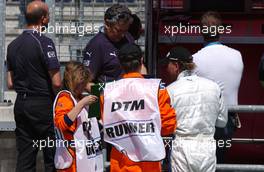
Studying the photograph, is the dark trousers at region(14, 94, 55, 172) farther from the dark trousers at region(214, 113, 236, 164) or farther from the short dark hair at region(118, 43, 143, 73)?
the dark trousers at region(214, 113, 236, 164)

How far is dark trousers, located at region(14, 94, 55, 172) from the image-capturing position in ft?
20.0

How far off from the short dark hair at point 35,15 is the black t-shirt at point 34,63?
9 centimetres

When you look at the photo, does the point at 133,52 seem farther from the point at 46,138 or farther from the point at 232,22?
the point at 232,22

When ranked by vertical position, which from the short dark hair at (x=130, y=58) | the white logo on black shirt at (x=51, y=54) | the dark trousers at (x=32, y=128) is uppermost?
the short dark hair at (x=130, y=58)

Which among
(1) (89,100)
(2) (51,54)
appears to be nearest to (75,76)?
(1) (89,100)

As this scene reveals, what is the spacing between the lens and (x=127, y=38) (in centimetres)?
630

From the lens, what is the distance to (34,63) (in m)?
6.06

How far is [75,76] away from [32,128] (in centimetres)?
79

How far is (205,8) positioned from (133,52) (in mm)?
3128

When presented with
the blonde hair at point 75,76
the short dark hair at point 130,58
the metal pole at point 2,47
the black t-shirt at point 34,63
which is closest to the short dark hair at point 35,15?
the black t-shirt at point 34,63

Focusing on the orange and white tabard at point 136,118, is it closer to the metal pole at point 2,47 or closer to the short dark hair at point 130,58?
the short dark hair at point 130,58

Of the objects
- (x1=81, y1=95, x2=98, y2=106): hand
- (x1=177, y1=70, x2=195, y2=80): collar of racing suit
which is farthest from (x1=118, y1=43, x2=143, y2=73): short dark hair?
(x1=177, y1=70, x2=195, y2=80): collar of racing suit

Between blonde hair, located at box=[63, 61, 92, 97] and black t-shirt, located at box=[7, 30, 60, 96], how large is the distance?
43cm

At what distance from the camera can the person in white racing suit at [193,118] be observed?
17.8 feet
